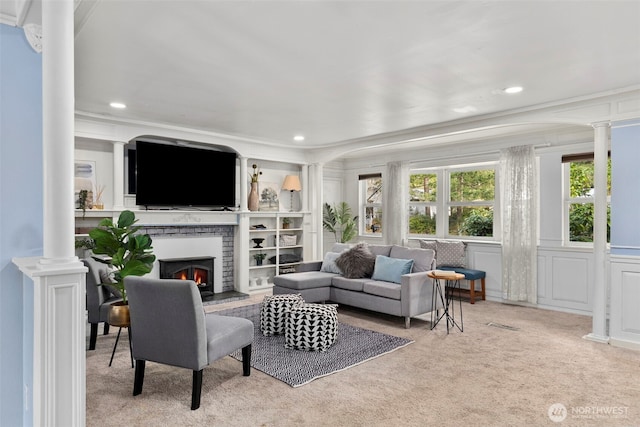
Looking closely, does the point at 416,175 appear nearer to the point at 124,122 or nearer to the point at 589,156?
the point at 589,156

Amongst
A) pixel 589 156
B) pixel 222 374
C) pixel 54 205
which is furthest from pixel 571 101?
pixel 54 205

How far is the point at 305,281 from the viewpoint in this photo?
541 cm

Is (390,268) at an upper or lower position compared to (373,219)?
lower

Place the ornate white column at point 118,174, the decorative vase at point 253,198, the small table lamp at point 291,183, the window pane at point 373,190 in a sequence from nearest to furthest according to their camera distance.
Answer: the ornate white column at point 118,174 < the decorative vase at point 253,198 < the small table lamp at point 291,183 < the window pane at point 373,190

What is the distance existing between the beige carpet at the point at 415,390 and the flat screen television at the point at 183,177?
6.93ft

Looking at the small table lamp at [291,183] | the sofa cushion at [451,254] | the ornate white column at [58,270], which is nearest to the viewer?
the ornate white column at [58,270]

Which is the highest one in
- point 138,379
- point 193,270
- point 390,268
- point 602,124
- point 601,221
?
point 602,124

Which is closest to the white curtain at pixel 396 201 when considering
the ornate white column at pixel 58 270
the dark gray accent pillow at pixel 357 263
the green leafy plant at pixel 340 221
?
the green leafy plant at pixel 340 221

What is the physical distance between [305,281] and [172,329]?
276 centimetres

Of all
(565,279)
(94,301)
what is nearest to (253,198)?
(94,301)

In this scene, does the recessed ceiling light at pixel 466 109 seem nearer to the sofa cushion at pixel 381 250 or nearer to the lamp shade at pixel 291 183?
the sofa cushion at pixel 381 250

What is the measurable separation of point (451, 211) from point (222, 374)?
509 cm

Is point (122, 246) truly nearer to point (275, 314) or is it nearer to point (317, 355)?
point (275, 314)

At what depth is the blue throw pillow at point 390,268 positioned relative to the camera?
5.11 meters
